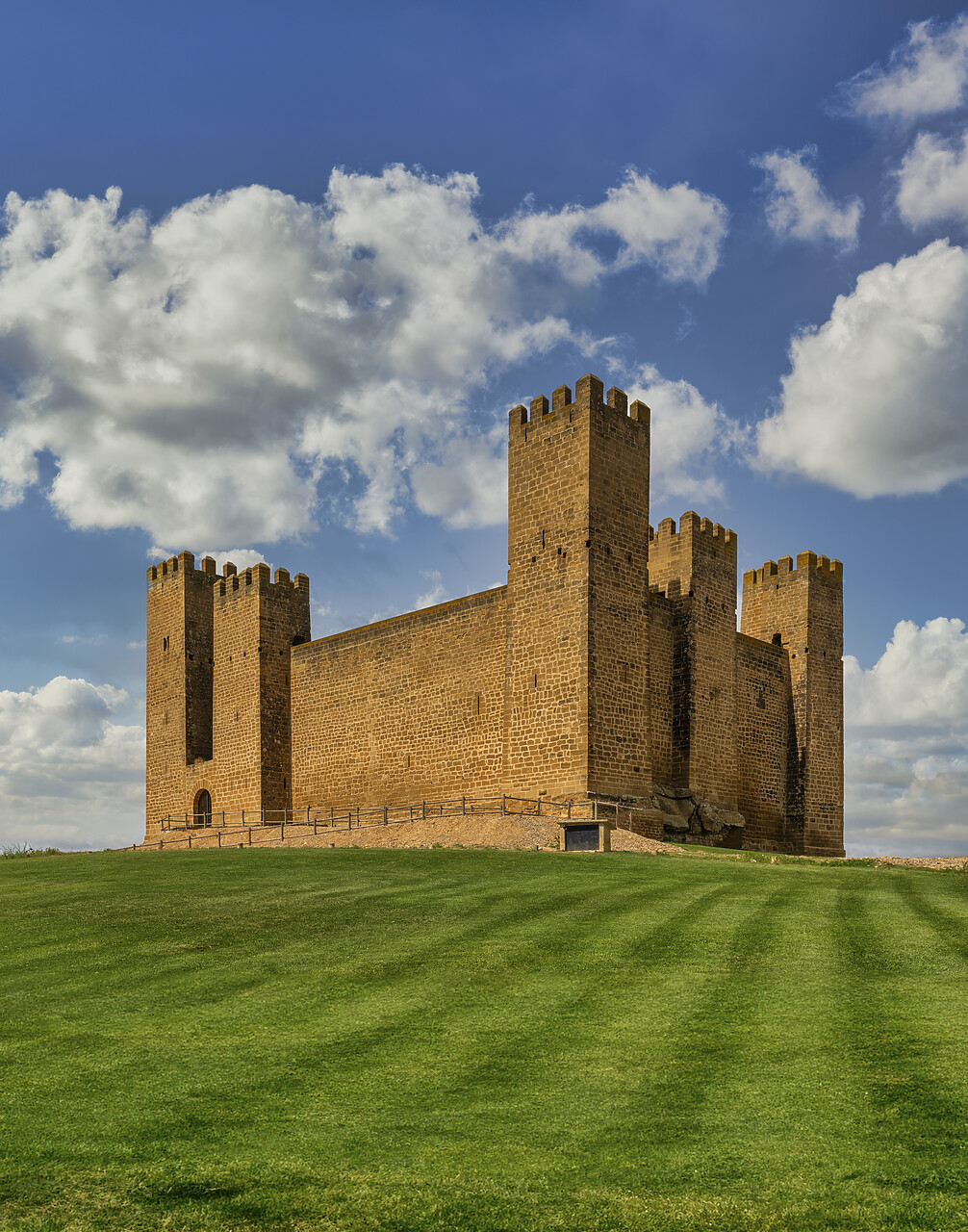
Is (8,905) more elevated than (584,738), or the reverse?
(584,738)

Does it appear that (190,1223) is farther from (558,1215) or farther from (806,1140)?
(806,1140)

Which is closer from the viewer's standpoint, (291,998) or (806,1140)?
(806,1140)

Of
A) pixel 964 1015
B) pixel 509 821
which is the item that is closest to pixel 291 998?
pixel 964 1015

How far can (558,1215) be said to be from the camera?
5.63 meters

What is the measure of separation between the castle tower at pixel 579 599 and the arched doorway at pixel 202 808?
19064mm

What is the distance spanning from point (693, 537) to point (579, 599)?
6.99m

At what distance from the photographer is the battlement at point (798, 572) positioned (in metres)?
38.7

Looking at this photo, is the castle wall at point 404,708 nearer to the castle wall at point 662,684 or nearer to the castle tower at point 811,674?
the castle wall at point 662,684

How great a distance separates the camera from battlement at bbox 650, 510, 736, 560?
111 ft

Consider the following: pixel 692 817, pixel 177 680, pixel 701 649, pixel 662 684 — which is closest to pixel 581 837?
pixel 692 817

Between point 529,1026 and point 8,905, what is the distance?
32.2ft

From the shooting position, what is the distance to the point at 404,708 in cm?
3541

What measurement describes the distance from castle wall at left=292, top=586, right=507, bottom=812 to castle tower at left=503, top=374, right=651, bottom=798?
157cm

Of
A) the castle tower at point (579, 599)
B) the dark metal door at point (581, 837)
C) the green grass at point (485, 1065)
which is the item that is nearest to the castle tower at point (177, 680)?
the castle tower at point (579, 599)
